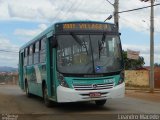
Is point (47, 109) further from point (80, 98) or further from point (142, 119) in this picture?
point (142, 119)

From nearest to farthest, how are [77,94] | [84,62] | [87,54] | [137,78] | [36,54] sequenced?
[77,94] < [84,62] < [87,54] < [36,54] < [137,78]

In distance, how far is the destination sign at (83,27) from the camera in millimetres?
16673

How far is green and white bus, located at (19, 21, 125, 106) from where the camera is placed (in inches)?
632

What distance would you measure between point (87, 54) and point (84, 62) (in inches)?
13.3

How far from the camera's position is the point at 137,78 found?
52.6 meters

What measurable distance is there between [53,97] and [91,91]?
173cm

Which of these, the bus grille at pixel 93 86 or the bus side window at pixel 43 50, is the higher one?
the bus side window at pixel 43 50

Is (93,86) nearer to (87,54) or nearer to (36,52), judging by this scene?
(87,54)

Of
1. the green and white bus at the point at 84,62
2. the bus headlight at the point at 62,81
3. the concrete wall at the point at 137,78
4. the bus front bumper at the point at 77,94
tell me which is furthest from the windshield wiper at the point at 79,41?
the concrete wall at the point at 137,78

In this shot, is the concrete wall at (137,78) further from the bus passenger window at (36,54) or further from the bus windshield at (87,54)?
the bus windshield at (87,54)

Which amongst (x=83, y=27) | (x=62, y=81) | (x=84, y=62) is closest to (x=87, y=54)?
(x=84, y=62)

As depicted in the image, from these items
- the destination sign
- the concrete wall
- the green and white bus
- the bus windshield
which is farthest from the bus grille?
the concrete wall

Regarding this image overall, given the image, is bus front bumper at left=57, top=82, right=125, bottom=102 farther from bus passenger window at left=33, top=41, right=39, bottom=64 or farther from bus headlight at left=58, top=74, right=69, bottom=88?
bus passenger window at left=33, top=41, right=39, bottom=64

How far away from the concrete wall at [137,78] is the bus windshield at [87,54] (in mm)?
34750
